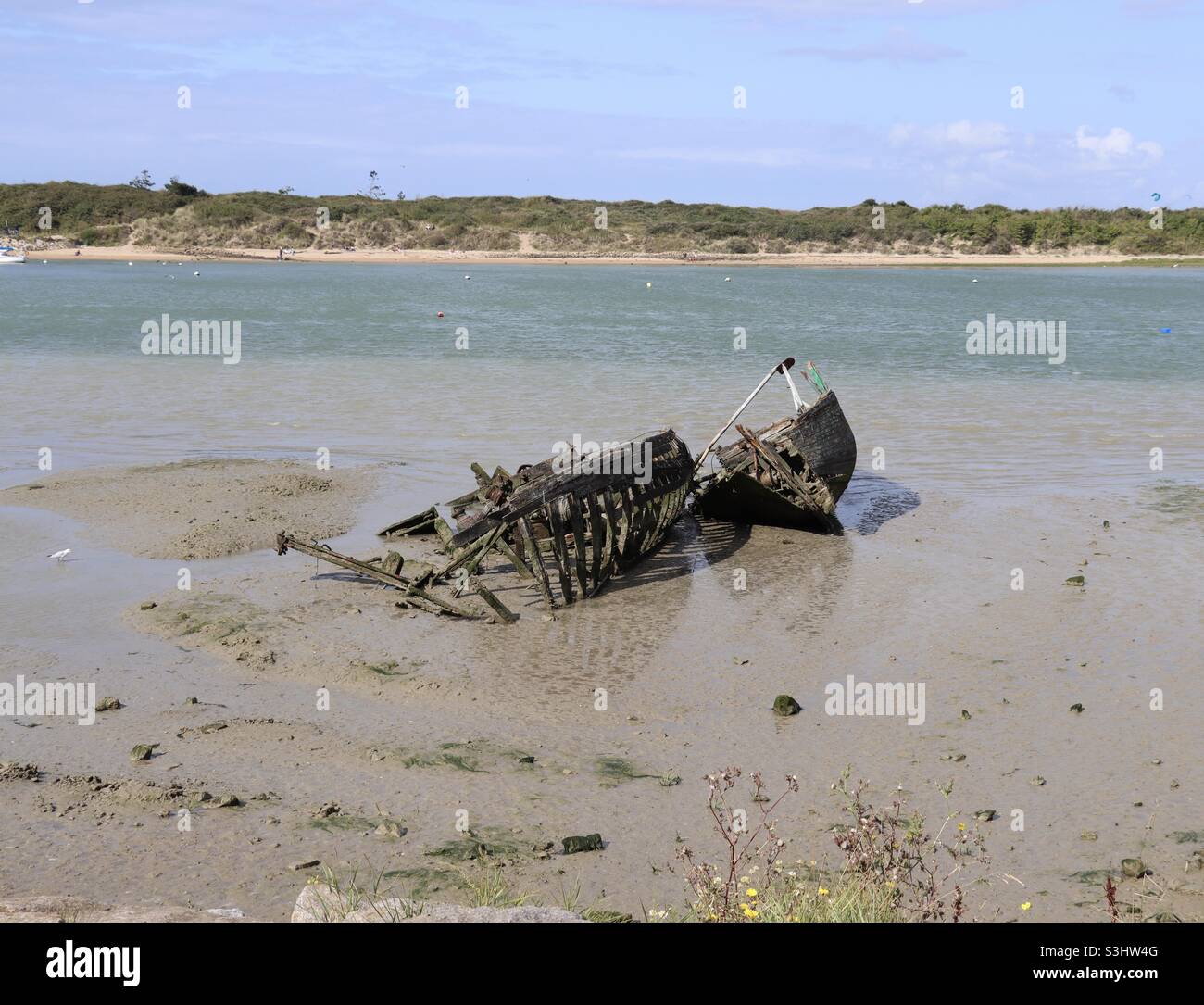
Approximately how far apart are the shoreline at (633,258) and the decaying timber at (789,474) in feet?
249

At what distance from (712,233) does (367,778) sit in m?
93.4

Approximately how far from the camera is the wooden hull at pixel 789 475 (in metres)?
13.3

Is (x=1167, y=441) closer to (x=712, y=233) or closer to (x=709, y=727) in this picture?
(x=709, y=727)

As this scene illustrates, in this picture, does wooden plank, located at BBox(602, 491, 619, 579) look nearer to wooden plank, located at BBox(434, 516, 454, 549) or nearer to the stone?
wooden plank, located at BBox(434, 516, 454, 549)

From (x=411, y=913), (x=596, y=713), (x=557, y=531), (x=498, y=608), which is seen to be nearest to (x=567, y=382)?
(x=557, y=531)

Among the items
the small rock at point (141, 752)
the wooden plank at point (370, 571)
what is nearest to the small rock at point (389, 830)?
the small rock at point (141, 752)

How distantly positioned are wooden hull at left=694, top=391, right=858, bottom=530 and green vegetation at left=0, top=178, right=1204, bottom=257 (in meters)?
79.9

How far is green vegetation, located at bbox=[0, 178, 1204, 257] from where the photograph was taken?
90.8 metres

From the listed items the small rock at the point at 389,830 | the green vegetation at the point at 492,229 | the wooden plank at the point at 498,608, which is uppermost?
the green vegetation at the point at 492,229

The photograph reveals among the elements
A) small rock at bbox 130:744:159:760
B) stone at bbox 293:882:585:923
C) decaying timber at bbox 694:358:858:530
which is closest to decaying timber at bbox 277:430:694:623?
decaying timber at bbox 694:358:858:530

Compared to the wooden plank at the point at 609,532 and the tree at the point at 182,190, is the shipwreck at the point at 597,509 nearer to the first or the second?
the wooden plank at the point at 609,532

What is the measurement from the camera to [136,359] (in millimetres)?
27844

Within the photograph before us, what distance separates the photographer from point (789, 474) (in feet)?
43.6

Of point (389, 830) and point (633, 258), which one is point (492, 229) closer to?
point (633, 258)
